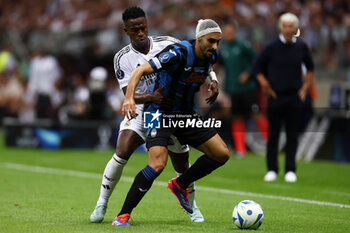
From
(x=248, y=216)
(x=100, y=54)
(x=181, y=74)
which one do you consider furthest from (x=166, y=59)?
(x=100, y=54)

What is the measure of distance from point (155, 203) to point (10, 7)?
23.9 metres

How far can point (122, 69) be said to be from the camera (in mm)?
7293

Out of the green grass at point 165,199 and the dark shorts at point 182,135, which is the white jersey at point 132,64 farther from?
the green grass at point 165,199

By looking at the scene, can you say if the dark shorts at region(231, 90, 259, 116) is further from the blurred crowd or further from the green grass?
the blurred crowd

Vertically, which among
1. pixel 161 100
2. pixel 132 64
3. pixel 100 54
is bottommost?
pixel 100 54

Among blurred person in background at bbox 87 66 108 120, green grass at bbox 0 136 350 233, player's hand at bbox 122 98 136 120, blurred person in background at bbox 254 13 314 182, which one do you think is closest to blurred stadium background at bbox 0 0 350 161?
blurred person in background at bbox 87 66 108 120

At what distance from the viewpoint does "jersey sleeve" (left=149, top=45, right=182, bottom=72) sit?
657cm

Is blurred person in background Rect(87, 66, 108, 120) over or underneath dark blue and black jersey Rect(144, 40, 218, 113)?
underneath

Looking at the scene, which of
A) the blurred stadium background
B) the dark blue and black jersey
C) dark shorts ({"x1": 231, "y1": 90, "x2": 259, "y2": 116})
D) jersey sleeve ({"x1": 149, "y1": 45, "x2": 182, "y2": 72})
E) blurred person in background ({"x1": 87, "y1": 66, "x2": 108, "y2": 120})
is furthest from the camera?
blurred person in background ({"x1": 87, "y1": 66, "x2": 108, "y2": 120})

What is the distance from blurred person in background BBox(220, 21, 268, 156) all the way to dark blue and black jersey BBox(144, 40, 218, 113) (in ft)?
22.1

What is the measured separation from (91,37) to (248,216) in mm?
17747

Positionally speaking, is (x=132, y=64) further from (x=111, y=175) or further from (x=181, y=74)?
(x=111, y=175)

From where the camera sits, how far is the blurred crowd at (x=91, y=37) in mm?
17062

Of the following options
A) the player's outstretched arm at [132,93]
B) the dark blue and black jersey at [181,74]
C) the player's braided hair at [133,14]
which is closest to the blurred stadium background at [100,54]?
the player's braided hair at [133,14]
